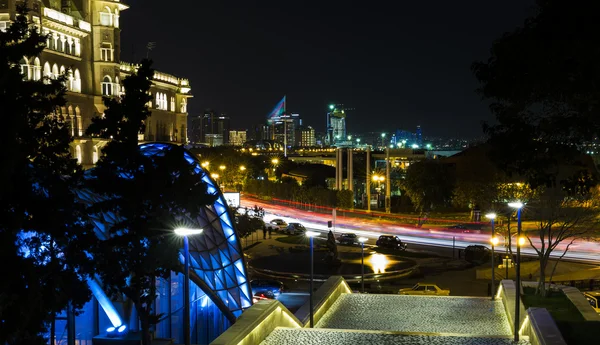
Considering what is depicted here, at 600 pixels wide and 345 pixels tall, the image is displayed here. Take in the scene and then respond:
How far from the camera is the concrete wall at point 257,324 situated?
43.8ft

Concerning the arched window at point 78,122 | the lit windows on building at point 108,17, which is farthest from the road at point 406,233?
the lit windows on building at point 108,17

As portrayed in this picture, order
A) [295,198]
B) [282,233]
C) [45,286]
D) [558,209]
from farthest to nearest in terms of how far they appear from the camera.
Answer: [295,198] < [282,233] < [558,209] < [45,286]

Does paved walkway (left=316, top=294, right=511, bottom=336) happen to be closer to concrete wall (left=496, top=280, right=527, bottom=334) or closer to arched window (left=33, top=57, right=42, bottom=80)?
concrete wall (left=496, top=280, right=527, bottom=334)

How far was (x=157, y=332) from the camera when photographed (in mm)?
20125

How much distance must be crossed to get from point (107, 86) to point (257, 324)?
4093 centimetres

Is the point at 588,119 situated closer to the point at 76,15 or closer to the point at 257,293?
the point at 257,293

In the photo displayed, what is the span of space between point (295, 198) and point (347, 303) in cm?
5089

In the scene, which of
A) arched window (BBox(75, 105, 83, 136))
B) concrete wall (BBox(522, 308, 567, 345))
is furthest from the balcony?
concrete wall (BBox(522, 308, 567, 345))

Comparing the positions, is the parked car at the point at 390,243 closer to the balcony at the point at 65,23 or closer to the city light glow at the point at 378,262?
the city light glow at the point at 378,262

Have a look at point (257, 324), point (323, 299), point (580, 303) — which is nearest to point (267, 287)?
point (323, 299)

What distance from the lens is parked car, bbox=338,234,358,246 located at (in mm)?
48503

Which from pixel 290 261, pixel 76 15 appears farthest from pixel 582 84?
pixel 76 15

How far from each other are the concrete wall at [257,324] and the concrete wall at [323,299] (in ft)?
4.54

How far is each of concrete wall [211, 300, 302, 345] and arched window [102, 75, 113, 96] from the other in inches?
1486
